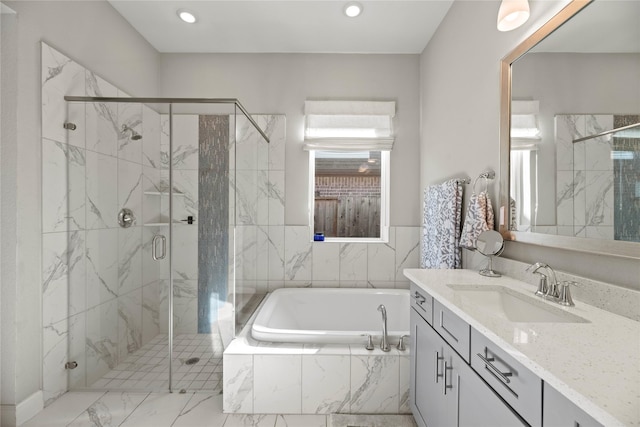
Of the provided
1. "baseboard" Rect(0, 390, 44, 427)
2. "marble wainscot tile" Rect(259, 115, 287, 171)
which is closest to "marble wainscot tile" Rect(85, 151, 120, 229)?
"baseboard" Rect(0, 390, 44, 427)

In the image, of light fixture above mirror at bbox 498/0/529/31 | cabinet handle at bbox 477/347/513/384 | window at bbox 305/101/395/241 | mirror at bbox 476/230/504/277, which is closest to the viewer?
cabinet handle at bbox 477/347/513/384

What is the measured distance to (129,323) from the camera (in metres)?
2.00

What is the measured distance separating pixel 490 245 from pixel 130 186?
213cm

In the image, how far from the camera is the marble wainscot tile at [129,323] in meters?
1.98

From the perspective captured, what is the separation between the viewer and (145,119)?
1.96m

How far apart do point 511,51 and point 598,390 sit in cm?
148

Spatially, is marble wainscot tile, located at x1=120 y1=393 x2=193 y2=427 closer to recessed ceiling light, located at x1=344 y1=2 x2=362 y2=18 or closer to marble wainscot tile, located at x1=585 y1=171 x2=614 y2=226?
marble wainscot tile, located at x1=585 y1=171 x2=614 y2=226

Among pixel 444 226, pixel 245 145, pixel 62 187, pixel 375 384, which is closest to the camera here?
pixel 375 384

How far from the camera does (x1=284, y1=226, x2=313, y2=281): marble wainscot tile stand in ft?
9.09

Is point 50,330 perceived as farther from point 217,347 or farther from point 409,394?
point 409,394

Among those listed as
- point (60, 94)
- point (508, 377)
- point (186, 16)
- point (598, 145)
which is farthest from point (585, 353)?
point (186, 16)

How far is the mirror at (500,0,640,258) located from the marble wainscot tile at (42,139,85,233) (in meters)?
2.42

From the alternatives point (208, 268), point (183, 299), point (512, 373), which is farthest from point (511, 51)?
point (183, 299)

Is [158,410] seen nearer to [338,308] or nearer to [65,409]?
[65,409]
